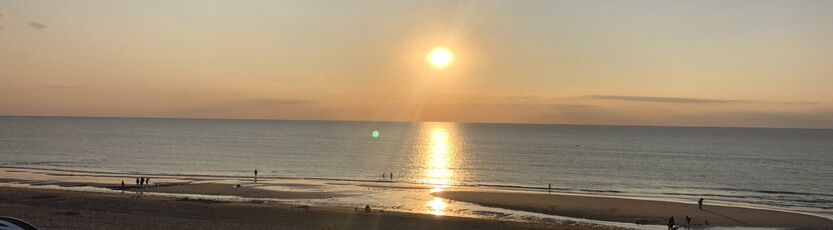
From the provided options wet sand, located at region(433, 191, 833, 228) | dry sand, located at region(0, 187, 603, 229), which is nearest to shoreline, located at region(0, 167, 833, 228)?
wet sand, located at region(433, 191, 833, 228)

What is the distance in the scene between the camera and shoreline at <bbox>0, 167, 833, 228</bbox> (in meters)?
39.1

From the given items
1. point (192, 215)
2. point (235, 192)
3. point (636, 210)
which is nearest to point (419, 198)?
point (235, 192)

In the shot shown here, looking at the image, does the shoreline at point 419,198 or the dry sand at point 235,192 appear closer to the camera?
the shoreline at point 419,198

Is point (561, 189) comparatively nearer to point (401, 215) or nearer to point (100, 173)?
point (401, 215)

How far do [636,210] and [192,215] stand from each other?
30911 mm

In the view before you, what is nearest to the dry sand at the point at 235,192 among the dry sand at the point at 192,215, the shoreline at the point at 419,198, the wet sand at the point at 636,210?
the shoreline at the point at 419,198

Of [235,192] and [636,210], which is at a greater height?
[235,192]

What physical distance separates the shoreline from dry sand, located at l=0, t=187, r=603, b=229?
3.76 meters

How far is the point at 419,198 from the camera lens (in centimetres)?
4778

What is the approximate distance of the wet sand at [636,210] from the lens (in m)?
38.8

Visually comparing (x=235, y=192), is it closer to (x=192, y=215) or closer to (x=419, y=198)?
(x=419, y=198)

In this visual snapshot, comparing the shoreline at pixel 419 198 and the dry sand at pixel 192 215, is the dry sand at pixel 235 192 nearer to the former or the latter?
the shoreline at pixel 419 198

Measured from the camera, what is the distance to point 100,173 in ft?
216

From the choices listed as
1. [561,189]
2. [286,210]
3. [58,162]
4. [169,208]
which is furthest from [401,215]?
[58,162]
